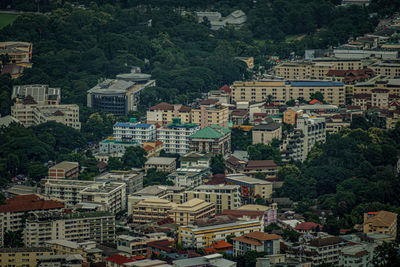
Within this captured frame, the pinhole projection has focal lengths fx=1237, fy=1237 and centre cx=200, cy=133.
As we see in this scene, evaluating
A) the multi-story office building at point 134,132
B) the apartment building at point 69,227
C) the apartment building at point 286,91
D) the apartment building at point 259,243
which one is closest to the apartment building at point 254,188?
the apartment building at point 69,227

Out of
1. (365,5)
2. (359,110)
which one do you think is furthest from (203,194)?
(365,5)

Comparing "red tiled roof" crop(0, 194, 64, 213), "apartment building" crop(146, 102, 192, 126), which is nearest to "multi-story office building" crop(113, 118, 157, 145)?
"apartment building" crop(146, 102, 192, 126)

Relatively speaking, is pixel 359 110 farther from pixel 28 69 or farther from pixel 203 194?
pixel 28 69

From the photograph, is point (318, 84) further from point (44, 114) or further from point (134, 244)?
point (134, 244)

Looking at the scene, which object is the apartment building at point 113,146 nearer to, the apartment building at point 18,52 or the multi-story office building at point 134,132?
the multi-story office building at point 134,132

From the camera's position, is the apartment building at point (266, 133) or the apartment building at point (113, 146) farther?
the apartment building at point (113, 146)

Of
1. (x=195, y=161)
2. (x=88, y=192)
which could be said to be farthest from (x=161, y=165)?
(x=88, y=192)
